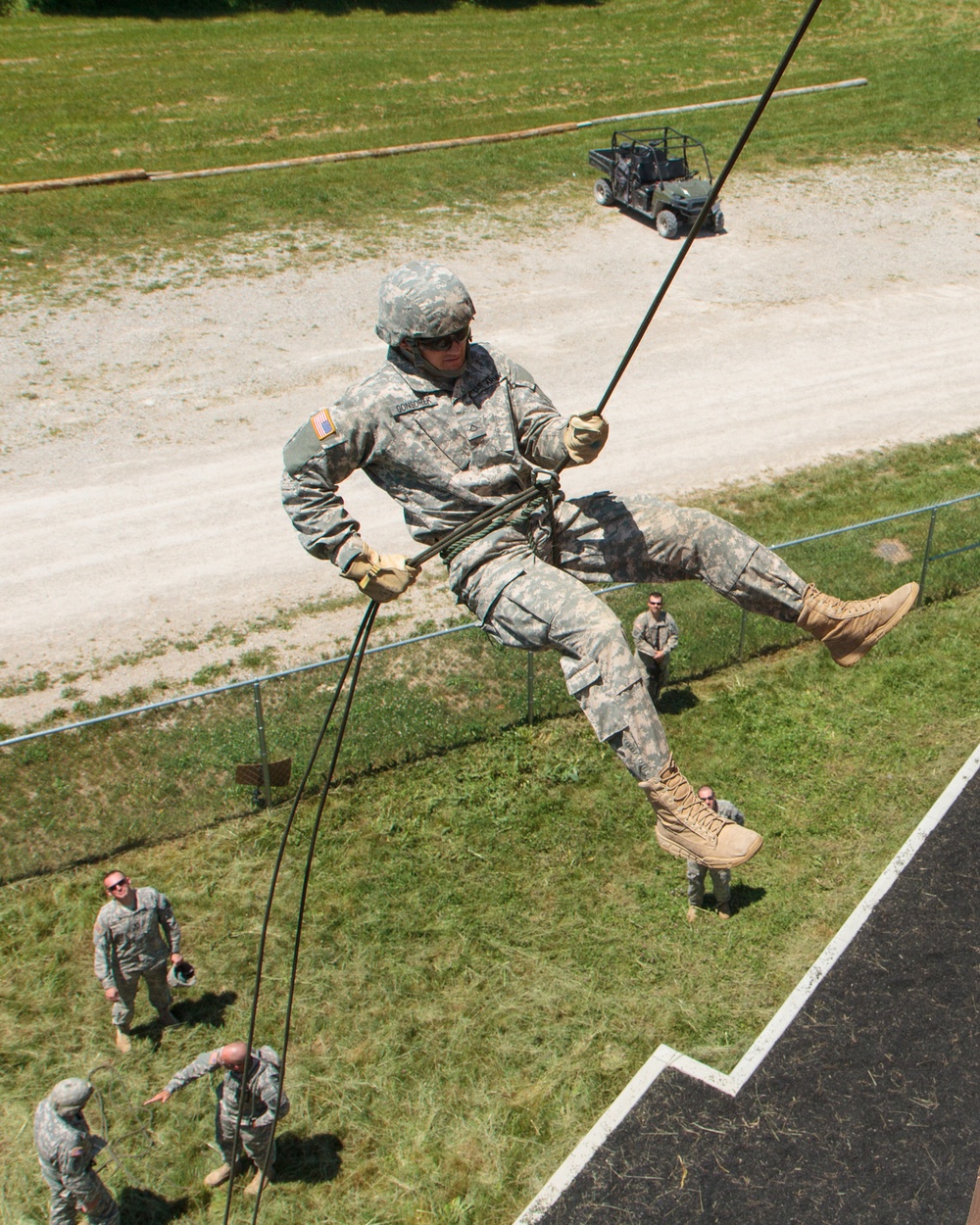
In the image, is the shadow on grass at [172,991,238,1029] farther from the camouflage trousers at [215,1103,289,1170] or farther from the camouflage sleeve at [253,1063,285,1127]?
the camouflage sleeve at [253,1063,285,1127]

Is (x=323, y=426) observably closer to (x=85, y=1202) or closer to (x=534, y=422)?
(x=534, y=422)

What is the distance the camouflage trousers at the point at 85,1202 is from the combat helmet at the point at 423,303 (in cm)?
714

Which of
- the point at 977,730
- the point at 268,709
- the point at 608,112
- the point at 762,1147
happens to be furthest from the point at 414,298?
the point at 608,112

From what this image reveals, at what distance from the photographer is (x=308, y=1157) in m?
10.7

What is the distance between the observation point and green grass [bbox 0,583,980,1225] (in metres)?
10.7

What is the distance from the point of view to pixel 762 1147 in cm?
988

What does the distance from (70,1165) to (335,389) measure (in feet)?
52.8

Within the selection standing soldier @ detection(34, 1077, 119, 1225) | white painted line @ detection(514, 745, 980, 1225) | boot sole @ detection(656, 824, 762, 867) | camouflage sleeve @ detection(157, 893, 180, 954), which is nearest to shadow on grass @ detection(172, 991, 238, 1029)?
camouflage sleeve @ detection(157, 893, 180, 954)

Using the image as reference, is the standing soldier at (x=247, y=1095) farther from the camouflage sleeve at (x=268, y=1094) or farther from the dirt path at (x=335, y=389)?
the dirt path at (x=335, y=389)

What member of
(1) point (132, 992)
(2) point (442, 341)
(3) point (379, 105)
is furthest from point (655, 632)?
(3) point (379, 105)

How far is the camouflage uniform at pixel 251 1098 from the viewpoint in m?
9.98

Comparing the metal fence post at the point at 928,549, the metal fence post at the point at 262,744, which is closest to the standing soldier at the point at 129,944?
the metal fence post at the point at 262,744

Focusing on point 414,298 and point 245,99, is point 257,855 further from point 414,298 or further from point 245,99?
point 245,99

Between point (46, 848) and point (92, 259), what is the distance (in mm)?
18193
